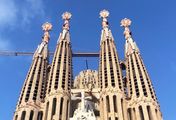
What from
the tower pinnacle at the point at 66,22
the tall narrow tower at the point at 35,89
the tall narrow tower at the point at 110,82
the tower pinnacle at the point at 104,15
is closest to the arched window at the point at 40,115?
the tall narrow tower at the point at 35,89

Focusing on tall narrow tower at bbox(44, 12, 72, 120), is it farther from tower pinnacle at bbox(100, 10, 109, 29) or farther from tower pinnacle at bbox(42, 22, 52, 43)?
tower pinnacle at bbox(100, 10, 109, 29)

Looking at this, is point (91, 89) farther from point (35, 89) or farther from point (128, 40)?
point (128, 40)

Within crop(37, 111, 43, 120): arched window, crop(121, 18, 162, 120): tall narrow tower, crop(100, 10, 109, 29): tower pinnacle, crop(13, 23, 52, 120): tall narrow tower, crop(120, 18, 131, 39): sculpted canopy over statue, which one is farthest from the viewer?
crop(100, 10, 109, 29): tower pinnacle

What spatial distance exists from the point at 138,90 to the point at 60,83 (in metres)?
8.82

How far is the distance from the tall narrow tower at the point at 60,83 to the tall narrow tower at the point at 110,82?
12.9 feet

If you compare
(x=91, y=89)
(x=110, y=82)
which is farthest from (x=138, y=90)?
(x=91, y=89)

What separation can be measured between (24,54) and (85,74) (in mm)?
17912

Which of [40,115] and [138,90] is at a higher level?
[138,90]

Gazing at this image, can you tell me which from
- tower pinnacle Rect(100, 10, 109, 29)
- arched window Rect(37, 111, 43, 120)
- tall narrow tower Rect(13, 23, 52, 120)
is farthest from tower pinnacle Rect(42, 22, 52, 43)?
arched window Rect(37, 111, 43, 120)

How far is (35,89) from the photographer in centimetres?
4478

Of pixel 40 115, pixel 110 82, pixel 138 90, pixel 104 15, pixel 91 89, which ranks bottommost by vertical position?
pixel 40 115

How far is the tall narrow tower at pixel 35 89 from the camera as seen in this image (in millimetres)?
41219

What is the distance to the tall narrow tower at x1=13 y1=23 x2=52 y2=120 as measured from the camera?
135 feet

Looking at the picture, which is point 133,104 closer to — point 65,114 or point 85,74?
point 65,114
